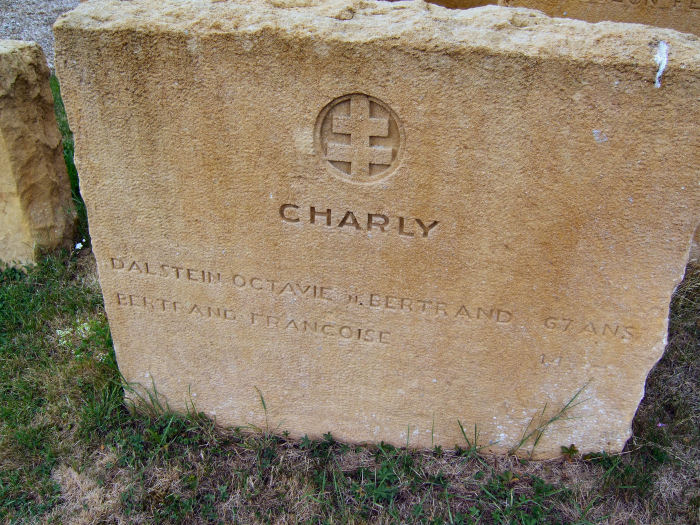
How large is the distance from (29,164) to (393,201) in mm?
2293

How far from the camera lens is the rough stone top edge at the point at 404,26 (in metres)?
1.61

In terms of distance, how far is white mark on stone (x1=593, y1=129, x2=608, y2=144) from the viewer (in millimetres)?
1676

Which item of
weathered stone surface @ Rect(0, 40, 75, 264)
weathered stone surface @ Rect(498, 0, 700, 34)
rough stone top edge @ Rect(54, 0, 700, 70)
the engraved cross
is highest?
rough stone top edge @ Rect(54, 0, 700, 70)

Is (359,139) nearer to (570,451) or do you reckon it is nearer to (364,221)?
(364,221)

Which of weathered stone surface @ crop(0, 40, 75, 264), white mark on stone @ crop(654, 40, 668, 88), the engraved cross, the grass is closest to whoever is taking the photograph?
white mark on stone @ crop(654, 40, 668, 88)

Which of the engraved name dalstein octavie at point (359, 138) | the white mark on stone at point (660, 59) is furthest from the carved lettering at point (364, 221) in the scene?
the white mark on stone at point (660, 59)

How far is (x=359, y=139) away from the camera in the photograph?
1.79 meters

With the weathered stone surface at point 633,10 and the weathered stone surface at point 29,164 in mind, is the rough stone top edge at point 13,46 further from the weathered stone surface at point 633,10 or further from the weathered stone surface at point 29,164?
the weathered stone surface at point 633,10

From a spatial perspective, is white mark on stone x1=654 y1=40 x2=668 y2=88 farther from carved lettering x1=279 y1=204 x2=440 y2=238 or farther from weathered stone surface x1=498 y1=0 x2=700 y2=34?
weathered stone surface x1=498 y1=0 x2=700 y2=34

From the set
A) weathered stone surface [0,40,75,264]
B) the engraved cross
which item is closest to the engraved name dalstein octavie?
the engraved cross

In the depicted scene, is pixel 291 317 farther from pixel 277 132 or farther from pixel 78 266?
pixel 78 266

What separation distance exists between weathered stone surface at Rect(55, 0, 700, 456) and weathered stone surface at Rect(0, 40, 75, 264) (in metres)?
1.33

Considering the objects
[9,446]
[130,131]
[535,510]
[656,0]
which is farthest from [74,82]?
[656,0]

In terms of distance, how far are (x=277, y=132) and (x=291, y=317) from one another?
0.73 m
